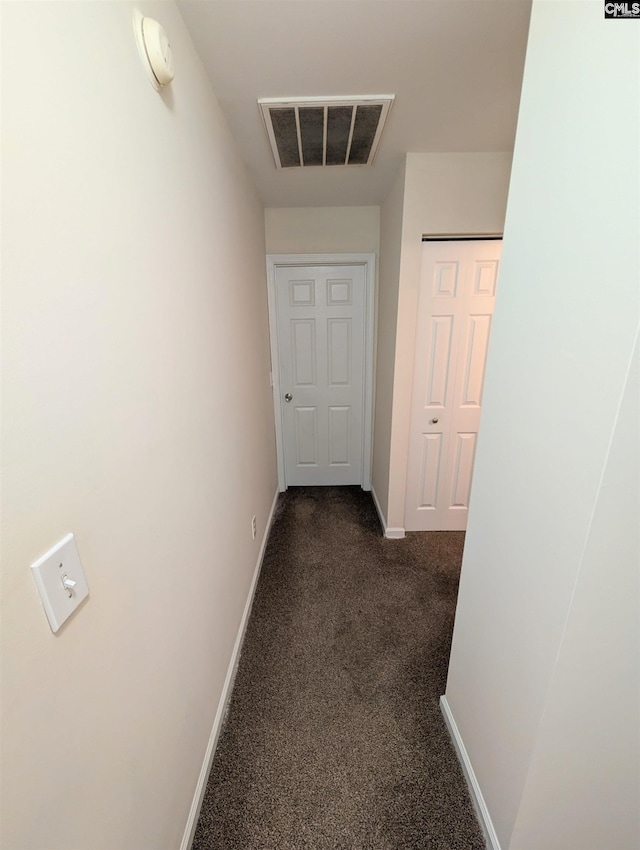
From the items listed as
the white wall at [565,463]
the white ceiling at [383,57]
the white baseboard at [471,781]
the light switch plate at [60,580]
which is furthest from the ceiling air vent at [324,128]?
the white baseboard at [471,781]

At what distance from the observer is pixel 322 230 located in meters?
2.49

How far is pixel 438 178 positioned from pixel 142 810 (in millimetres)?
2665

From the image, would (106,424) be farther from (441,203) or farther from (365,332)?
(365,332)

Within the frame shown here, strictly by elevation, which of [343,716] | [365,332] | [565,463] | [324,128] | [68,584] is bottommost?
[343,716]

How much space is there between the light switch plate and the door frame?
7.40 feet

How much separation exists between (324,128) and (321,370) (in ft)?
5.19

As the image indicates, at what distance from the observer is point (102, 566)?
0.64 m

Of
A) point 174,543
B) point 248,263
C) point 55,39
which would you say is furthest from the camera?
point 248,263

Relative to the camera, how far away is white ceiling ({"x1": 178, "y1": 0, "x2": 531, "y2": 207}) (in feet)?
3.25

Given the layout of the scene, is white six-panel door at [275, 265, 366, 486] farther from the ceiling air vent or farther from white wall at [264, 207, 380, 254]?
the ceiling air vent

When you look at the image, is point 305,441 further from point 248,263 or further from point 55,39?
point 55,39

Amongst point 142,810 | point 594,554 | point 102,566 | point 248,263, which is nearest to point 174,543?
point 102,566

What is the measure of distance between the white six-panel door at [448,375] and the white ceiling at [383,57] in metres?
0.62

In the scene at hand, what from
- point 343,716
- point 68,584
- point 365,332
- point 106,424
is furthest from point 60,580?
point 365,332
